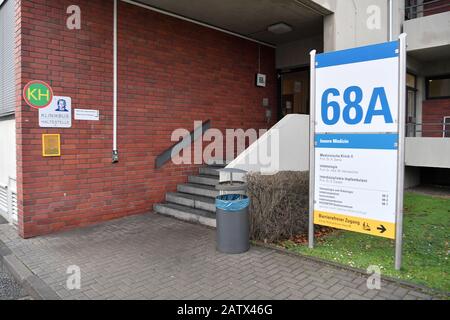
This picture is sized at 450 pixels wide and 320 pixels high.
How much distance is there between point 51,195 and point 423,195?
8.41 meters

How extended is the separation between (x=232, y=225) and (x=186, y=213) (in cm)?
193

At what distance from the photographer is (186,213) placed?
6445 mm

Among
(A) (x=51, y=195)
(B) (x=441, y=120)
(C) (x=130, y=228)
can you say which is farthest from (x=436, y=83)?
(A) (x=51, y=195)

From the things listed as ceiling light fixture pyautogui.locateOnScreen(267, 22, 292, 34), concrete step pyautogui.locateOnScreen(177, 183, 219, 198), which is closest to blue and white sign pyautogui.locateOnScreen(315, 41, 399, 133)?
concrete step pyautogui.locateOnScreen(177, 183, 219, 198)

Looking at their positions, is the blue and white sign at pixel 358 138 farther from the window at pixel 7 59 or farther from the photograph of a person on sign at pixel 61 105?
the window at pixel 7 59

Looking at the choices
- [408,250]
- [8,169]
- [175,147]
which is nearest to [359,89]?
[408,250]

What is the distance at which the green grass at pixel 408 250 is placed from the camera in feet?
13.1

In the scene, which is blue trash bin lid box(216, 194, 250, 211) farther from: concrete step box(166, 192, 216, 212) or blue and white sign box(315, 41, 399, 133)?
concrete step box(166, 192, 216, 212)

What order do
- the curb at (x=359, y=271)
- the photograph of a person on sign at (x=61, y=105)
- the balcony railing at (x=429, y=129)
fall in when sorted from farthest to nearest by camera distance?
1. the balcony railing at (x=429, y=129)
2. the photograph of a person on sign at (x=61, y=105)
3. the curb at (x=359, y=271)

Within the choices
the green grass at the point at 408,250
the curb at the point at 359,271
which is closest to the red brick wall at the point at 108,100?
the curb at the point at 359,271

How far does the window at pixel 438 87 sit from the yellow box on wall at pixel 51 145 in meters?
10.8

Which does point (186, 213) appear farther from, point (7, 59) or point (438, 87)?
point (438, 87)

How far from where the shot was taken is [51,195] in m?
5.71

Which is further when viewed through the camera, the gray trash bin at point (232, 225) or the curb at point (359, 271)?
the gray trash bin at point (232, 225)
